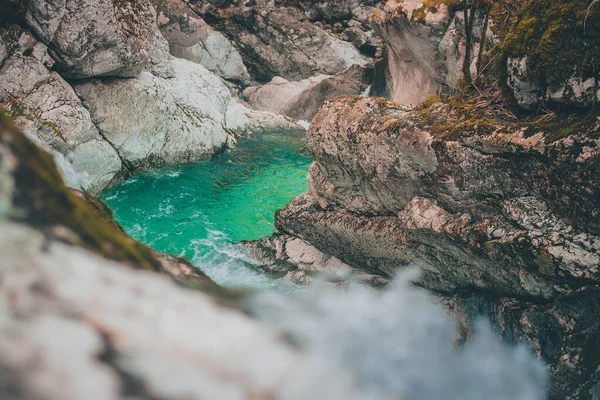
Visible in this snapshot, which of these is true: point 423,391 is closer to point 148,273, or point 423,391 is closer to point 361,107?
point 148,273

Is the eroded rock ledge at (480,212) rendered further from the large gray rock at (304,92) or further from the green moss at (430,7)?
the large gray rock at (304,92)

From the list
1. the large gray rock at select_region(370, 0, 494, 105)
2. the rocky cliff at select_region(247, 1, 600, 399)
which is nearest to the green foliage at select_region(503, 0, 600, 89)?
the rocky cliff at select_region(247, 1, 600, 399)

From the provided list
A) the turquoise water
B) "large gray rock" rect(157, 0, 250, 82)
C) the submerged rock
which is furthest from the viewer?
"large gray rock" rect(157, 0, 250, 82)

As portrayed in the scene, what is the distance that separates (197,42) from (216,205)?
13479mm

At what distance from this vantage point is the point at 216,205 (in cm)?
1523

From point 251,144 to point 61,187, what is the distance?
18781 mm

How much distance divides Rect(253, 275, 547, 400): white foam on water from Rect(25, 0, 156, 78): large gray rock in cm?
1033

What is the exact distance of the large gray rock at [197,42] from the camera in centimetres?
2345

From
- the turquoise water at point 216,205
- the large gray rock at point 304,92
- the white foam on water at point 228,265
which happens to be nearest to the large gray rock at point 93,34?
the turquoise water at point 216,205

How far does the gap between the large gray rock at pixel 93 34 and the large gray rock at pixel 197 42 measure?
7861 millimetres

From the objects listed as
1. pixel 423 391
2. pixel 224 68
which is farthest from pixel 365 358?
pixel 224 68

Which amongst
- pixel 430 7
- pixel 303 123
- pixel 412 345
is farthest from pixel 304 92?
pixel 412 345

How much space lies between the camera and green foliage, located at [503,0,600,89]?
232 inches

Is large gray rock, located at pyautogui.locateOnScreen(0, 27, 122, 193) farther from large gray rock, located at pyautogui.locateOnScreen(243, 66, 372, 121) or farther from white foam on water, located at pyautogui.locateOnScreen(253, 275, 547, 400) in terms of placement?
large gray rock, located at pyautogui.locateOnScreen(243, 66, 372, 121)
